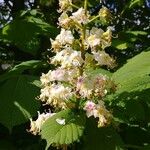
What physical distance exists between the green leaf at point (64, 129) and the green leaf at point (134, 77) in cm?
28

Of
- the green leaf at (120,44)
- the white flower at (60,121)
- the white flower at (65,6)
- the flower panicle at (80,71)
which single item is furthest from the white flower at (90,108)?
the green leaf at (120,44)

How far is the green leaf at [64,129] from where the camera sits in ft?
7.53

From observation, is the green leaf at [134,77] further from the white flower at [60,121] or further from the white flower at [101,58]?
the white flower at [60,121]

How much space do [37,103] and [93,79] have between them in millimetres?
608

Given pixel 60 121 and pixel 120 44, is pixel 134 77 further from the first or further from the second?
pixel 120 44

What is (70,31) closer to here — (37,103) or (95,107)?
(95,107)

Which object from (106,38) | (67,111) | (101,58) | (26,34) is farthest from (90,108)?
(26,34)

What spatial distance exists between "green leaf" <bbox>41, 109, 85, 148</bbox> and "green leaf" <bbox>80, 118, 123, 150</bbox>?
0.25 feet

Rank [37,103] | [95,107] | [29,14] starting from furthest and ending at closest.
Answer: [29,14] < [37,103] < [95,107]

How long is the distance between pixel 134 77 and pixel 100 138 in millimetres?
364

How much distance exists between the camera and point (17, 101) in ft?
9.95

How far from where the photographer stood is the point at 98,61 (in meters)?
2.47

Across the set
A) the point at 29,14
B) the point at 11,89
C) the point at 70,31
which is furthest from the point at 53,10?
the point at 70,31

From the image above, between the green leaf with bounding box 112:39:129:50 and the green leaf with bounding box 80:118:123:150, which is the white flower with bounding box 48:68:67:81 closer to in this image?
the green leaf with bounding box 80:118:123:150
